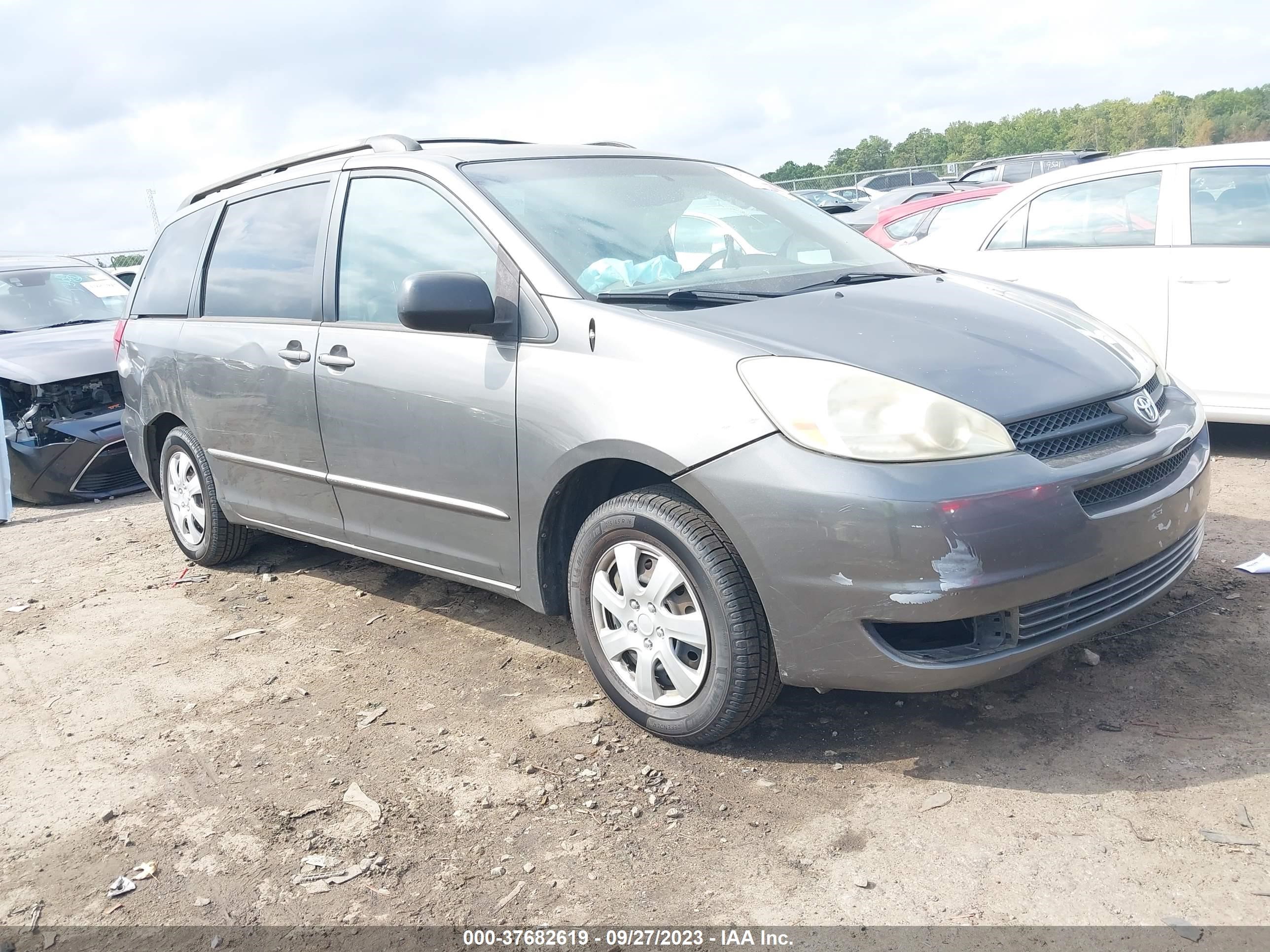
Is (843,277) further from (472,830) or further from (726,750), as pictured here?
(472,830)

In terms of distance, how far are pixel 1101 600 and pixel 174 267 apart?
4.44 m

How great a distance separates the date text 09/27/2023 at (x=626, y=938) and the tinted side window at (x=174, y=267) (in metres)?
3.64

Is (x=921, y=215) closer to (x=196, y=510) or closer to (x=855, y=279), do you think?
(x=855, y=279)

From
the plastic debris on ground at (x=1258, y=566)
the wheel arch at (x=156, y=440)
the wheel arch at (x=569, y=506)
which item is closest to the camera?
the wheel arch at (x=569, y=506)

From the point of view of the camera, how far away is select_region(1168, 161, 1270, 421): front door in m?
5.41

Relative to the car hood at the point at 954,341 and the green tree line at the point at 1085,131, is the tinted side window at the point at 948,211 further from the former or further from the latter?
the green tree line at the point at 1085,131

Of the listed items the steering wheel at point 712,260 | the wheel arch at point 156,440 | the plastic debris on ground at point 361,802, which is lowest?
the plastic debris on ground at point 361,802

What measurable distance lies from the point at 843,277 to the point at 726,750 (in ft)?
5.34

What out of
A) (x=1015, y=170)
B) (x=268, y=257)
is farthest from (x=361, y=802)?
(x=1015, y=170)

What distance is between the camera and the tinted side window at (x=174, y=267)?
5.07 meters

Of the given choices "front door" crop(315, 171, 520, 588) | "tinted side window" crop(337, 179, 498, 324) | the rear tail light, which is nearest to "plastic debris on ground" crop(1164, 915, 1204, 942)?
"front door" crop(315, 171, 520, 588)

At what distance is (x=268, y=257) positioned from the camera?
4488 millimetres

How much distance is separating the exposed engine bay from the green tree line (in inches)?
2484

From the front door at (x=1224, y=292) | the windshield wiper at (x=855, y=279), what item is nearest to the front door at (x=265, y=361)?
the windshield wiper at (x=855, y=279)
